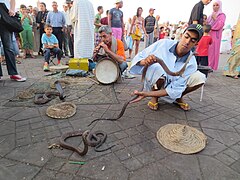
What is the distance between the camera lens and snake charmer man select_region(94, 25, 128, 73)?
381 centimetres

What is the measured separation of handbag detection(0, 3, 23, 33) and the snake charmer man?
5.48ft

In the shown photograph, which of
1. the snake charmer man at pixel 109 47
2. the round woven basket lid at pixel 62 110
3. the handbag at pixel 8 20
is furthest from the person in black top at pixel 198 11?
the handbag at pixel 8 20

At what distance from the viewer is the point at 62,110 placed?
2756mm

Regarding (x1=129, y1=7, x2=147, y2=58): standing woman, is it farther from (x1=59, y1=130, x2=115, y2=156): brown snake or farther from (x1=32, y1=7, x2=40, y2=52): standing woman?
(x1=59, y1=130, x2=115, y2=156): brown snake

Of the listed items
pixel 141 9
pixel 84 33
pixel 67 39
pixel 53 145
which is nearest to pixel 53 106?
pixel 53 145

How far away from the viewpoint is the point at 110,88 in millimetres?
3959

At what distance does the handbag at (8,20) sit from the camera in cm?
356

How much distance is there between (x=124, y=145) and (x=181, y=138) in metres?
0.70

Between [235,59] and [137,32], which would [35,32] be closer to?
[137,32]

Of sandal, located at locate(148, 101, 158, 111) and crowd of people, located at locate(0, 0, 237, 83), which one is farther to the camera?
crowd of people, located at locate(0, 0, 237, 83)

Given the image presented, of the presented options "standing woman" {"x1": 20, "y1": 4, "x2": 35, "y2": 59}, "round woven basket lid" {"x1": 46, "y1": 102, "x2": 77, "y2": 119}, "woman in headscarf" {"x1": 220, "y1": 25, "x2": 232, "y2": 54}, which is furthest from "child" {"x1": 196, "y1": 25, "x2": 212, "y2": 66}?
"woman in headscarf" {"x1": 220, "y1": 25, "x2": 232, "y2": 54}

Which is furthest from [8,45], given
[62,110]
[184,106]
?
[184,106]

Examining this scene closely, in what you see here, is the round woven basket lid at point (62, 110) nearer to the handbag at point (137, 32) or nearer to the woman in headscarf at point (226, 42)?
the handbag at point (137, 32)

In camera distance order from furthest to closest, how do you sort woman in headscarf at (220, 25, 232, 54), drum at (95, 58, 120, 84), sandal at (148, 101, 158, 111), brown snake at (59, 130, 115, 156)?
woman in headscarf at (220, 25, 232, 54), drum at (95, 58, 120, 84), sandal at (148, 101, 158, 111), brown snake at (59, 130, 115, 156)
